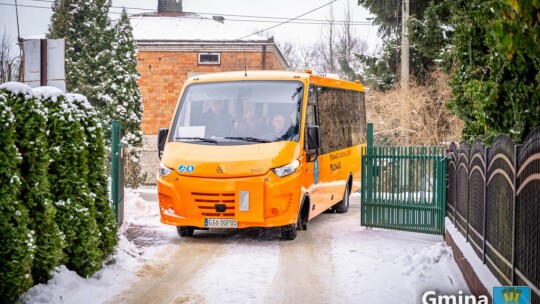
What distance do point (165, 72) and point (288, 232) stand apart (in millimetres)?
32200

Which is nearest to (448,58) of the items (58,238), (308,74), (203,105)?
(308,74)

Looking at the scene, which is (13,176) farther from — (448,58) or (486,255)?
(448,58)

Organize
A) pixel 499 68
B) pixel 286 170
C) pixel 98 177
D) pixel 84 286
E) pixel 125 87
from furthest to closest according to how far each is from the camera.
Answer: pixel 125 87
pixel 286 170
pixel 98 177
pixel 499 68
pixel 84 286

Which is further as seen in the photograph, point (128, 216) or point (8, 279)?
point (128, 216)

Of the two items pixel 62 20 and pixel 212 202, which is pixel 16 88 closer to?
pixel 212 202

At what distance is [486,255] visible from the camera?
26.9ft

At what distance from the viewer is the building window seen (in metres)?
43.6

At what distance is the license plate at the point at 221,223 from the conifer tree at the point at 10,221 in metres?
5.26

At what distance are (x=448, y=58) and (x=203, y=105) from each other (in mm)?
11919

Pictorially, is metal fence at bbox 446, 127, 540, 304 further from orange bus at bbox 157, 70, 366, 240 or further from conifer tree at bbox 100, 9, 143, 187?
conifer tree at bbox 100, 9, 143, 187

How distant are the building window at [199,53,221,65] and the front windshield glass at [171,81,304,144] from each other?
30252mm

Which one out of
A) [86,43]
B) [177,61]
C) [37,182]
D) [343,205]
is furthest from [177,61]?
[37,182]

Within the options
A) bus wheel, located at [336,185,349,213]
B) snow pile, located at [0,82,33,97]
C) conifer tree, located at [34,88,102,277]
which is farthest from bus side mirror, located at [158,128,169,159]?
snow pile, located at [0,82,33,97]

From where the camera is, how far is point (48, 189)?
25.5ft
